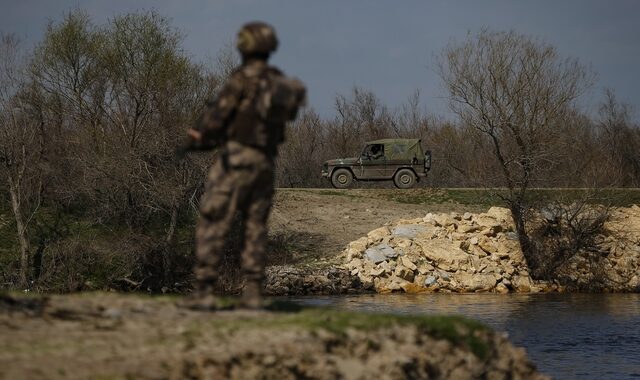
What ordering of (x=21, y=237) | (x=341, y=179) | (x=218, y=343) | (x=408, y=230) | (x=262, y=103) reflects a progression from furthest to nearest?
1. (x=341, y=179)
2. (x=408, y=230)
3. (x=21, y=237)
4. (x=262, y=103)
5. (x=218, y=343)

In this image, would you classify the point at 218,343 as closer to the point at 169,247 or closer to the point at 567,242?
the point at 169,247

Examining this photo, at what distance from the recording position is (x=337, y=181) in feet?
146

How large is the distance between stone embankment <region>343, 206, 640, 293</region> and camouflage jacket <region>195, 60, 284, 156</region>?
2328 centimetres

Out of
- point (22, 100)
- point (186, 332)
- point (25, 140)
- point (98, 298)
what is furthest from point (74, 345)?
point (22, 100)

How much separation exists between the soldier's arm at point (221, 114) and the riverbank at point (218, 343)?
5.06 feet

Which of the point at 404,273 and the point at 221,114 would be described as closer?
the point at 221,114

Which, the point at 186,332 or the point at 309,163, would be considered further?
the point at 309,163

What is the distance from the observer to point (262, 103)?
891 centimetres

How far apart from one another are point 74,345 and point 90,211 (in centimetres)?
2591

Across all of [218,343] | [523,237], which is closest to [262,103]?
[218,343]

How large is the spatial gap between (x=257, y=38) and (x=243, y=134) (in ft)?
2.80

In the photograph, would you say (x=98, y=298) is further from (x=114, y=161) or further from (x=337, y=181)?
(x=337, y=181)

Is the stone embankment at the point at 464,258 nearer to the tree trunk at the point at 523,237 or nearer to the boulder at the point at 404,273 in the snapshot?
the boulder at the point at 404,273

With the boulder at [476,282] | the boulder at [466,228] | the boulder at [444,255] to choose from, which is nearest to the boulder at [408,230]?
the boulder at [444,255]
